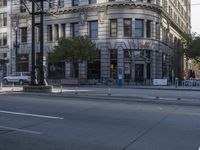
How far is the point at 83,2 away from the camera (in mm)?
55906

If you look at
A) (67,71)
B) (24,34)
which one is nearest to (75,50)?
(67,71)

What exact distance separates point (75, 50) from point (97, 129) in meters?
35.9

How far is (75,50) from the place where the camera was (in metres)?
47.0

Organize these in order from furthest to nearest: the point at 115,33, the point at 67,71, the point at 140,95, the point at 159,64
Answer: the point at 67,71
the point at 159,64
the point at 115,33
the point at 140,95

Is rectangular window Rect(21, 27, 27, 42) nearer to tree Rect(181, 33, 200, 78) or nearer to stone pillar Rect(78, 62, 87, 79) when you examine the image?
stone pillar Rect(78, 62, 87, 79)

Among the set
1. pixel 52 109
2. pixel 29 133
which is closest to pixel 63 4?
pixel 52 109

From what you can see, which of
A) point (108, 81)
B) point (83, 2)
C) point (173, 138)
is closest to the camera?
point (173, 138)

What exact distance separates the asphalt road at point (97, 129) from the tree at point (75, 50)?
30549 millimetres

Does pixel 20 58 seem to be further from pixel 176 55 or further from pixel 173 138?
pixel 173 138

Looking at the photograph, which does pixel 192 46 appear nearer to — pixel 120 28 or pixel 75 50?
pixel 120 28

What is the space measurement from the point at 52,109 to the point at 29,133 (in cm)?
592

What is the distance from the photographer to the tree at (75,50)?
154ft

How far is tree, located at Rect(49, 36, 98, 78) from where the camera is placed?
46969mm

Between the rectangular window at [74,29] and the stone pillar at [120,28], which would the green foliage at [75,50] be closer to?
the stone pillar at [120,28]
